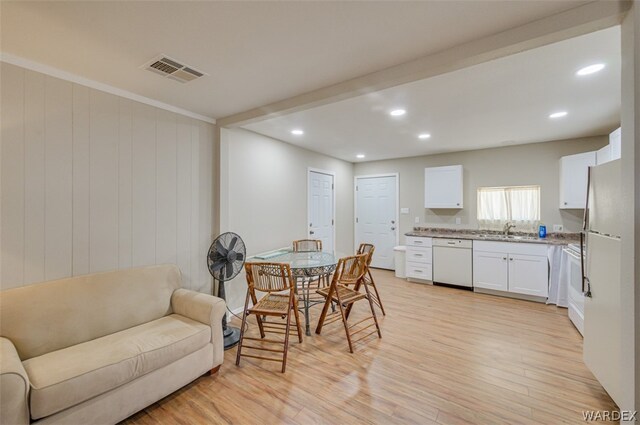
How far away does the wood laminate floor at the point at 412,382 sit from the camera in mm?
1838

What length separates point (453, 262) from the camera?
15.2ft

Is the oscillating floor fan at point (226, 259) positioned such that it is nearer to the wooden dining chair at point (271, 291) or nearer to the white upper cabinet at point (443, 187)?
the wooden dining chair at point (271, 291)

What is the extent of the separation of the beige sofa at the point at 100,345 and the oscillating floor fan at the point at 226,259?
349 millimetres

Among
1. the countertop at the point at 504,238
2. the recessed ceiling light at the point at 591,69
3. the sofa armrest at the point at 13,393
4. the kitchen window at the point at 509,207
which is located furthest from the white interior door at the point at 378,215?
the sofa armrest at the point at 13,393

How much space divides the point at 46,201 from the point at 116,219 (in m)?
0.48

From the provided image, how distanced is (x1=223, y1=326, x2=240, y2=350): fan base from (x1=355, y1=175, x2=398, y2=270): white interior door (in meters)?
3.85

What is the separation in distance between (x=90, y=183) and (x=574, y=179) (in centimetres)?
580

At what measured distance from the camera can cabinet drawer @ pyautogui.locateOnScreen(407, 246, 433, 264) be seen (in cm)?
490

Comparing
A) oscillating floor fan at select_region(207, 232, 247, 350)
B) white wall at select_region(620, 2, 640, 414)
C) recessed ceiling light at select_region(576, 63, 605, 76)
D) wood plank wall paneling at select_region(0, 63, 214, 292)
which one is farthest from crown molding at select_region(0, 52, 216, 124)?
recessed ceiling light at select_region(576, 63, 605, 76)

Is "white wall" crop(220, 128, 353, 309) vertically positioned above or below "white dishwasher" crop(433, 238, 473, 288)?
above

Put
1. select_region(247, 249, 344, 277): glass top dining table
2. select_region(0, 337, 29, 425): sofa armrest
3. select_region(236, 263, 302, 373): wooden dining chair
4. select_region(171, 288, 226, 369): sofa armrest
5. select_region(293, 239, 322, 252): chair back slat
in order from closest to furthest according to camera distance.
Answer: select_region(0, 337, 29, 425): sofa armrest, select_region(171, 288, 226, 369): sofa armrest, select_region(236, 263, 302, 373): wooden dining chair, select_region(247, 249, 344, 277): glass top dining table, select_region(293, 239, 322, 252): chair back slat

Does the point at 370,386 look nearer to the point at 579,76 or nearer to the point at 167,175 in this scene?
the point at 167,175

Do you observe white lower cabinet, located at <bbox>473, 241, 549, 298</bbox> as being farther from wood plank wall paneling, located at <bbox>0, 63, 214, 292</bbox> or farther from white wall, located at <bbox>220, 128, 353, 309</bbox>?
wood plank wall paneling, located at <bbox>0, 63, 214, 292</bbox>

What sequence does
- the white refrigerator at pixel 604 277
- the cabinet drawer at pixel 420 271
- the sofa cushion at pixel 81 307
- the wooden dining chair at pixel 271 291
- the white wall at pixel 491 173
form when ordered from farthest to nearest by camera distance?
the cabinet drawer at pixel 420 271
the white wall at pixel 491 173
the wooden dining chair at pixel 271 291
the sofa cushion at pixel 81 307
the white refrigerator at pixel 604 277
